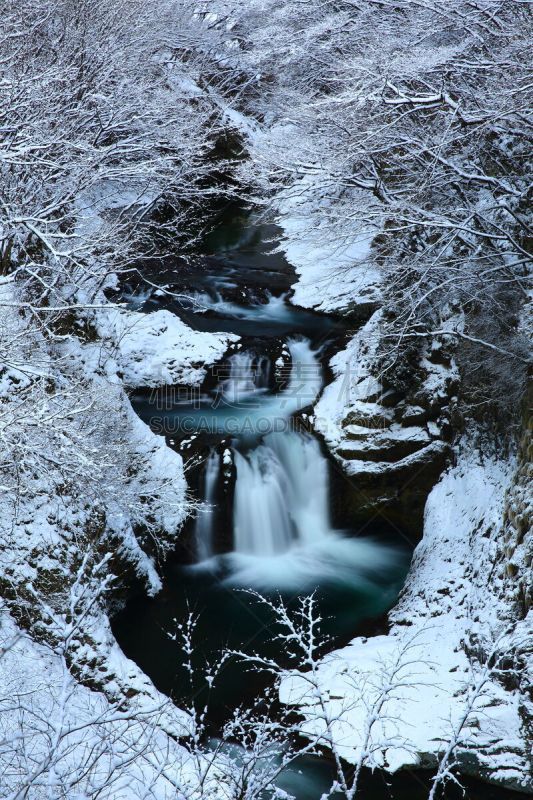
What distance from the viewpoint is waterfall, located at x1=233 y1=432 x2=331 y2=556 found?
34.6 feet

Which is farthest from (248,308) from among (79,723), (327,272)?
(79,723)

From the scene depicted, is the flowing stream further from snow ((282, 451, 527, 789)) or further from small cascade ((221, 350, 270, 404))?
snow ((282, 451, 527, 789))

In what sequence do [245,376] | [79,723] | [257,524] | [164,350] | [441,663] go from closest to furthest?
[79,723] < [441,663] < [257,524] < [245,376] < [164,350]

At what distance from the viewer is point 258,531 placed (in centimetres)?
1056

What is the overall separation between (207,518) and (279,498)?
50.6 inches

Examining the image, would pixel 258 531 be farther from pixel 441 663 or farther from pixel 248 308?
pixel 248 308

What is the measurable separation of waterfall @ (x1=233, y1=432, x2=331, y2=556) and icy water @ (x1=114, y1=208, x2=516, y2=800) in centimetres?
2

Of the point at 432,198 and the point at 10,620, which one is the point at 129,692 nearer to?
the point at 10,620

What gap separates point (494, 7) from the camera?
9.32 meters

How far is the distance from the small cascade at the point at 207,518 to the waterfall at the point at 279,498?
0.39m

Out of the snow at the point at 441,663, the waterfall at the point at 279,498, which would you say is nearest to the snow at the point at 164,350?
the waterfall at the point at 279,498

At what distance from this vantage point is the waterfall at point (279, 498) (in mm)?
10539

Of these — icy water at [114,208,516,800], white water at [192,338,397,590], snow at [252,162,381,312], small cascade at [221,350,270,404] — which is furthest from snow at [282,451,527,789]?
snow at [252,162,381,312]

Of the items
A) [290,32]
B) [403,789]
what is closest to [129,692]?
[403,789]
